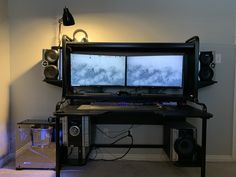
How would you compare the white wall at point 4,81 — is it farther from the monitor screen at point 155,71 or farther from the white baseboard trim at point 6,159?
the monitor screen at point 155,71

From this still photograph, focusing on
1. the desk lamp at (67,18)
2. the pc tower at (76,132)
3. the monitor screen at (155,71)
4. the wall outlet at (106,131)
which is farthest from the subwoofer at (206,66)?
the desk lamp at (67,18)

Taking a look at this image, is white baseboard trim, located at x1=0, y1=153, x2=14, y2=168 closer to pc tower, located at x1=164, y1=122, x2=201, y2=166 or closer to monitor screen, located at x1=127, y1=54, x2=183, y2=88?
monitor screen, located at x1=127, y1=54, x2=183, y2=88

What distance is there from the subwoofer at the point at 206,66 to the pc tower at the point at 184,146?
23.9 inches

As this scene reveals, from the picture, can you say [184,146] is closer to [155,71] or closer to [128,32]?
[155,71]

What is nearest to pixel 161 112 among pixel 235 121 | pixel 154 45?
pixel 154 45

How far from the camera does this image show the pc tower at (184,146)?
7.92ft

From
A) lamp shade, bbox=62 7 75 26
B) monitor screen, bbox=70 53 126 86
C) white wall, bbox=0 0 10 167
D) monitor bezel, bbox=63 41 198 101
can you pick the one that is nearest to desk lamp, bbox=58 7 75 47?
lamp shade, bbox=62 7 75 26

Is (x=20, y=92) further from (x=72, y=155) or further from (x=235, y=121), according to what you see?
(x=235, y=121)

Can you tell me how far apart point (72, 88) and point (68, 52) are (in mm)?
405

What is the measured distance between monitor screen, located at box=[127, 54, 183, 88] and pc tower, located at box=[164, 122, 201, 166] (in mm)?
510

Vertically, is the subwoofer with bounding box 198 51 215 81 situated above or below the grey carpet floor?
above

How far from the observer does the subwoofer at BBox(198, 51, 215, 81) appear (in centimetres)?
262

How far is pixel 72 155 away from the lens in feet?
8.65

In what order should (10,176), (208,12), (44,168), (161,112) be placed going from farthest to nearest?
(208,12) → (44,168) → (10,176) → (161,112)
